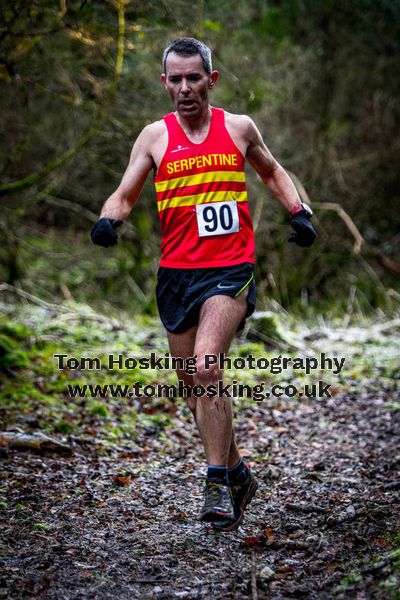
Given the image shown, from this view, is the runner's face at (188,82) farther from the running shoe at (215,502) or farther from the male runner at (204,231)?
the running shoe at (215,502)

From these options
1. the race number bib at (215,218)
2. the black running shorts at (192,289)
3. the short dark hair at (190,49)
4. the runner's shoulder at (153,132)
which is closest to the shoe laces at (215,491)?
the black running shorts at (192,289)

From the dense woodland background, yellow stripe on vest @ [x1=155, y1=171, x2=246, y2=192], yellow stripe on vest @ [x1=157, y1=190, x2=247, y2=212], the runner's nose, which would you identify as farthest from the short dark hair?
the dense woodland background

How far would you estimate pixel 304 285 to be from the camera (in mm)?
12938

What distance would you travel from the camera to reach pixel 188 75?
3709 mm

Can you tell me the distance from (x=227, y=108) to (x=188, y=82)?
6.36 metres

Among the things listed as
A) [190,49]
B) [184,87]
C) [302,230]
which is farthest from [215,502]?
[190,49]

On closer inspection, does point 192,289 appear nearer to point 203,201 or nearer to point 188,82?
point 203,201

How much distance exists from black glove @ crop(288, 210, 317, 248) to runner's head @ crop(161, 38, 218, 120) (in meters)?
0.76

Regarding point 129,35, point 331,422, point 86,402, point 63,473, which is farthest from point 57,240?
point 63,473

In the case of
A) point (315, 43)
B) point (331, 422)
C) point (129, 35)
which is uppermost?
point (315, 43)

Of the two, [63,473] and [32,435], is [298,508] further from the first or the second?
[32,435]

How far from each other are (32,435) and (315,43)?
11.9 meters

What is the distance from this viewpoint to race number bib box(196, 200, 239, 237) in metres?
3.63

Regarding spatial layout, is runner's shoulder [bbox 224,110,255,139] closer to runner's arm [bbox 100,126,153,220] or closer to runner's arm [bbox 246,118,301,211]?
runner's arm [bbox 246,118,301,211]
